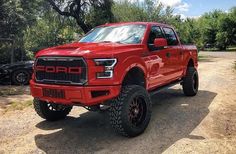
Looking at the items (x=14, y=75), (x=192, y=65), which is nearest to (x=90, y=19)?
(x=14, y=75)

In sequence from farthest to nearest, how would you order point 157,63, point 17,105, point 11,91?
point 11,91
point 17,105
point 157,63

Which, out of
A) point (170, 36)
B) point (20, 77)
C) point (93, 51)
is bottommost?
point (20, 77)

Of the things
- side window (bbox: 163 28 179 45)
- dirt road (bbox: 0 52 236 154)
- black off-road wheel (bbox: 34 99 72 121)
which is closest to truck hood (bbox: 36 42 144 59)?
black off-road wheel (bbox: 34 99 72 121)

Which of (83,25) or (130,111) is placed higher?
(83,25)

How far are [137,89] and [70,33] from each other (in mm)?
24623

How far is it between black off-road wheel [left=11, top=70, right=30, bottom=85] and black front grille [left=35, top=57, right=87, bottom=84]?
25.2ft

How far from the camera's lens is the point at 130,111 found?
618 centimetres

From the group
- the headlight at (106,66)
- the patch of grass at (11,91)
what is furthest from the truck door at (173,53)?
the patch of grass at (11,91)

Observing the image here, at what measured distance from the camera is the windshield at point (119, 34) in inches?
280

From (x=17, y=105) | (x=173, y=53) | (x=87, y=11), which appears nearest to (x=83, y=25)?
(x=87, y=11)

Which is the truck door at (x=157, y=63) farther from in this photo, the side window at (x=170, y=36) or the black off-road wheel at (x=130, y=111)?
the black off-road wheel at (x=130, y=111)

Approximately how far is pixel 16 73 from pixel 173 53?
7456mm

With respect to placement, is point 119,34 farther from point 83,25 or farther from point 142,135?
point 83,25

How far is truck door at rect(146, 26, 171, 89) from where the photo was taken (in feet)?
23.5
